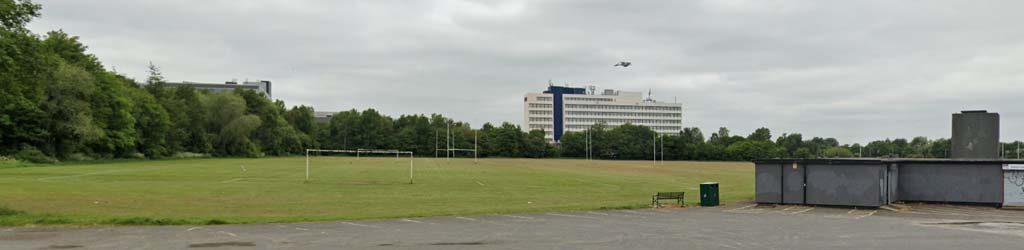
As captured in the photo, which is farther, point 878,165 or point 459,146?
point 459,146

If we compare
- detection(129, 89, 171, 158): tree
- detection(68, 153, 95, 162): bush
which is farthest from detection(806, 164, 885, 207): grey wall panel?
detection(129, 89, 171, 158): tree

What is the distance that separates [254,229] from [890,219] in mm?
20000

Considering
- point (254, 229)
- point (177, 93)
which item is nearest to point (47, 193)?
point (254, 229)

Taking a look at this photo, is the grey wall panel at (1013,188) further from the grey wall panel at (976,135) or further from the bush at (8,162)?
the bush at (8,162)

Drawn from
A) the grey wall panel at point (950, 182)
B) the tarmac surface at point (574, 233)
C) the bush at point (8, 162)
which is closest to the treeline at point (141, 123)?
the bush at point (8, 162)

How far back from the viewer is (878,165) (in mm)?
28141

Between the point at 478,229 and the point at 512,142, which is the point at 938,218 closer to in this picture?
the point at 478,229

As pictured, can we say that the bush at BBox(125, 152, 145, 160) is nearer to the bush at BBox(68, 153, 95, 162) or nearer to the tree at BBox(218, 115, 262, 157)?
the bush at BBox(68, 153, 95, 162)

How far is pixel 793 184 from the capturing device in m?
29.9

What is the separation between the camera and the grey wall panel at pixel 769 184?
3009 centimetres

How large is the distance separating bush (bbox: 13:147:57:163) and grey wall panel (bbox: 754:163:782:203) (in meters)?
83.8

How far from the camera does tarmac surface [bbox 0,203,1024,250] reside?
16.9 meters

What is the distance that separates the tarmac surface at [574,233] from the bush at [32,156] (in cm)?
7699

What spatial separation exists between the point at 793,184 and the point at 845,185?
2.00 m
